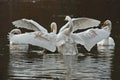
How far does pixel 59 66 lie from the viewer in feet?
62.5

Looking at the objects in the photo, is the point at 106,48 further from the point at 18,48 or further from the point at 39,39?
the point at 39,39

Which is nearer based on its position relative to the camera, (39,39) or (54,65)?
(54,65)

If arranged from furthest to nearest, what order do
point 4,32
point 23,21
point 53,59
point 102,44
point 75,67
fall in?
point 4,32
point 102,44
point 23,21
point 53,59
point 75,67

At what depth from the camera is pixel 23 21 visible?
73.0ft

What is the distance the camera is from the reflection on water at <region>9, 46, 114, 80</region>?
55.9 ft

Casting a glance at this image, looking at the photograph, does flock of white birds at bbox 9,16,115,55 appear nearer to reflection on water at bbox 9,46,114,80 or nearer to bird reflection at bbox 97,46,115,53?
reflection on water at bbox 9,46,114,80

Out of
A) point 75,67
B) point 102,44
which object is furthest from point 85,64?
point 102,44

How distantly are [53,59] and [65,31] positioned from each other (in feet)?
5.91

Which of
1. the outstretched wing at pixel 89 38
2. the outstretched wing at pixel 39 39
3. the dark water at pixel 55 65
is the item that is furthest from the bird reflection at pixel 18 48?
the outstretched wing at pixel 89 38

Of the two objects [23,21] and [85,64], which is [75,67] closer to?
[85,64]

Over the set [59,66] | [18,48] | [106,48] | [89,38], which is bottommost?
[59,66]

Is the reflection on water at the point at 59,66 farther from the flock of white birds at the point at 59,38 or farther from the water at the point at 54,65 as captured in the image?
the flock of white birds at the point at 59,38

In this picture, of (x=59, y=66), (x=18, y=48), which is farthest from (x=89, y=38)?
(x=59, y=66)

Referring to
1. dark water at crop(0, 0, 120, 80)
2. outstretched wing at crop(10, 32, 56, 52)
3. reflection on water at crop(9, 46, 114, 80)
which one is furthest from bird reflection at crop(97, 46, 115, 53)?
outstretched wing at crop(10, 32, 56, 52)
